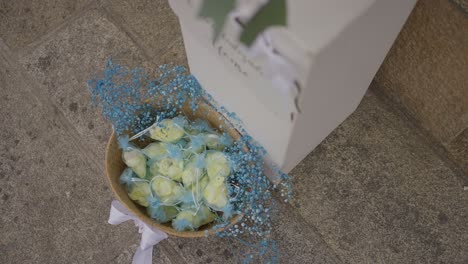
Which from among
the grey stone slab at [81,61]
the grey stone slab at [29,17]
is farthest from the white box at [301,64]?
the grey stone slab at [29,17]

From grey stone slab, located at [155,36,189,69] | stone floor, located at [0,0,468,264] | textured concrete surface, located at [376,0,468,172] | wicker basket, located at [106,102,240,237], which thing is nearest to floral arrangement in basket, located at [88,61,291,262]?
wicker basket, located at [106,102,240,237]

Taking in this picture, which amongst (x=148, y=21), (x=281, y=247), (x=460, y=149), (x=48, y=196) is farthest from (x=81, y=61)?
(x=460, y=149)

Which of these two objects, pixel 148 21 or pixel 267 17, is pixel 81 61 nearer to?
pixel 148 21

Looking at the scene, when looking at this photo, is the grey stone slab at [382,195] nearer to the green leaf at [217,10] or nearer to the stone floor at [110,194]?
the stone floor at [110,194]

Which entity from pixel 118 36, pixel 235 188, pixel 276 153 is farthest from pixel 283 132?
pixel 118 36

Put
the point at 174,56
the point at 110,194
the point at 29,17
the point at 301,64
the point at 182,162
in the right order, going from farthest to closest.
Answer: the point at 29,17, the point at 174,56, the point at 110,194, the point at 182,162, the point at 301,64

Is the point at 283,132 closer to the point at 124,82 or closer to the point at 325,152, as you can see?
the point at 325,152
